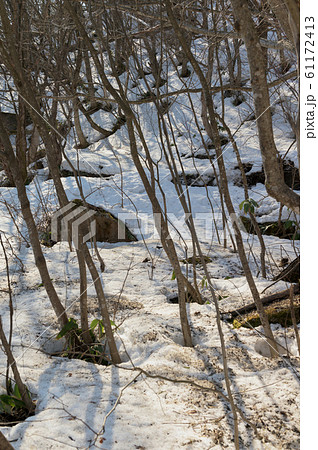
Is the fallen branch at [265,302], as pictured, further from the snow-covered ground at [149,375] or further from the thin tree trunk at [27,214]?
the thin tree trunk at [27,214]

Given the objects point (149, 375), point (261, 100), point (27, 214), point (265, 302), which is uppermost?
point (261, 100)

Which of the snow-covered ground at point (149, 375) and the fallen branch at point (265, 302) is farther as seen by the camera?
the fallen branch at point (265, 302)

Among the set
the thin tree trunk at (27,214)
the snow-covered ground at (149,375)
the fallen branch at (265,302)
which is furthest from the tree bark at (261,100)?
the fallen branch at (265,302)

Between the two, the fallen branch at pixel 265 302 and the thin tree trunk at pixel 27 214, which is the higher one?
the thin tree trunk at pixel 27 214

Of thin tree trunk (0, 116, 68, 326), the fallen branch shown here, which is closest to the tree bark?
thin tree trunk (0, 116, 68, 326)

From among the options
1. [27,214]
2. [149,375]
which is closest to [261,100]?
[149,375]

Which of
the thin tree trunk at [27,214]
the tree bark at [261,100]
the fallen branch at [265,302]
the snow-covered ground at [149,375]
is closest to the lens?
the tree bark at [261,100]

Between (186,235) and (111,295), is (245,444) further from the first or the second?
(186,235)

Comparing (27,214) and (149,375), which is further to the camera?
(27,214)

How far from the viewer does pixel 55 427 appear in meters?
1.57

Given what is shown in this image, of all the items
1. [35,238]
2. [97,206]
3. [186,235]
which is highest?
[35,238]

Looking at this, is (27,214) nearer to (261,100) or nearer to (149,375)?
(149,375)
